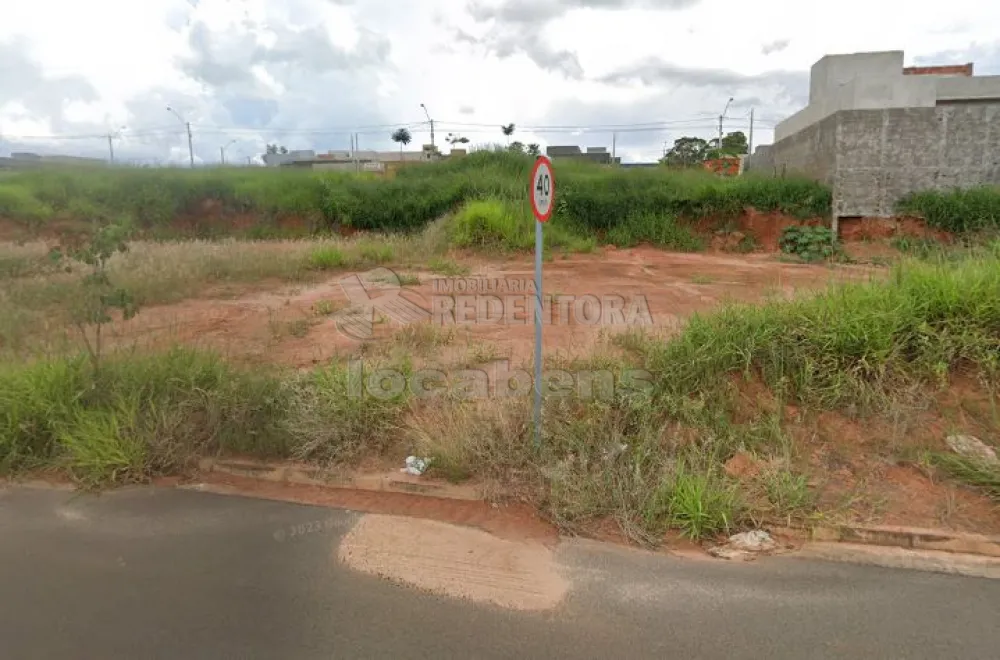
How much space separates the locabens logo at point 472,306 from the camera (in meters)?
7.88

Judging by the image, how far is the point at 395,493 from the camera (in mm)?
3865

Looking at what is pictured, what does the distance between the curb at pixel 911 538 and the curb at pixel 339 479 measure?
1969 millimetres

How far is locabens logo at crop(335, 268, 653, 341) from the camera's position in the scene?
7.88 meters

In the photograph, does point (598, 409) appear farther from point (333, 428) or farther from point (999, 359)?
point (999, 359)

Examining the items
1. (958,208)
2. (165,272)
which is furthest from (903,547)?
(958,208)

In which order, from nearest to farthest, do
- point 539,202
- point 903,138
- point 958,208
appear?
point 539,202 < point 958,208 < point 903,138

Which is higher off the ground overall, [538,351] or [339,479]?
[538,351]

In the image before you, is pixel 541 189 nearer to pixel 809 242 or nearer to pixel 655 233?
pixel 809 242

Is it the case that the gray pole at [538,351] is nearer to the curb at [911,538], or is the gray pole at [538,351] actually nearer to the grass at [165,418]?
the grass at [165,418]

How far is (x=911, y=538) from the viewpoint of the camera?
3193mm

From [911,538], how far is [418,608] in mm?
2546

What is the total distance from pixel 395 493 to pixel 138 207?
19245mm

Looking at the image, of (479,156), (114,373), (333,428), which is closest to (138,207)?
(479,156)

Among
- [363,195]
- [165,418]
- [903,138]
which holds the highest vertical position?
[903,138]
